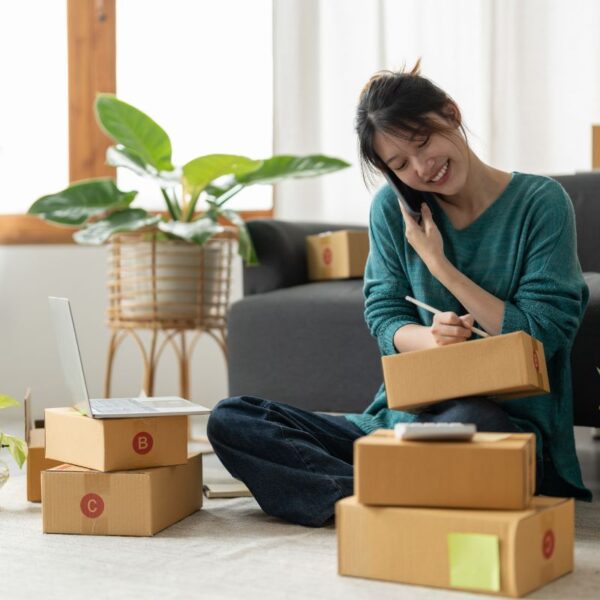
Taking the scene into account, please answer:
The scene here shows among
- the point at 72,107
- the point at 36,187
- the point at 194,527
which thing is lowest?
the point at 194,527

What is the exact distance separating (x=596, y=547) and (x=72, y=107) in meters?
2.74

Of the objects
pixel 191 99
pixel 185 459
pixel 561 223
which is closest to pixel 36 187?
pixel 191 99

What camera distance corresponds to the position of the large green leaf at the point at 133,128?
112 inches

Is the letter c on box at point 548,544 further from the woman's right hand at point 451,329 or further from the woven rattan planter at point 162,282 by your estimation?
the woven rattan planter at point 162,282

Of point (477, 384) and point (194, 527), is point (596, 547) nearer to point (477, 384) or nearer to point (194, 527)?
point (477, 384)

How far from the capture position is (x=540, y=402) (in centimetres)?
179

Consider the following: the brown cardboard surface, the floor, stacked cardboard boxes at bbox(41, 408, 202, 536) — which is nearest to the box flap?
the brown cardboard surface

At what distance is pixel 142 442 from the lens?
1764 mm

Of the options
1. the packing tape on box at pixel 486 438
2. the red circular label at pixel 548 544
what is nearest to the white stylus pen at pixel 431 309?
the packing tape on box at pixel 486 438

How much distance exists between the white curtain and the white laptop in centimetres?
179

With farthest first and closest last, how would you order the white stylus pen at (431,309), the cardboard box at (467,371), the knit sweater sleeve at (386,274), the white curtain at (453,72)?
the white curtain at (453,72) → the knit sweater sleeve at (386,274) → the white stylus pen at (431,309) → the cardboard box at (467,371)

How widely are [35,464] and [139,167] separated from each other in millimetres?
1131

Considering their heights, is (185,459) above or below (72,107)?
below

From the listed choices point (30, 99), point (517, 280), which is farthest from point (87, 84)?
point (517, 280)
